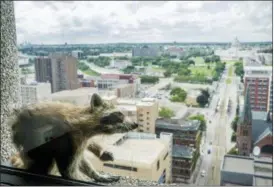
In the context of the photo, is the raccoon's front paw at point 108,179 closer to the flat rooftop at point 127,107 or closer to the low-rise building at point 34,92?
the flat rooftop at point 127,107

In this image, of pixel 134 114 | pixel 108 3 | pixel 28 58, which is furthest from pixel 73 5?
pixel 134 114

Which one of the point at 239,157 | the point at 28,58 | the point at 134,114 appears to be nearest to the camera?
the point at 239,157

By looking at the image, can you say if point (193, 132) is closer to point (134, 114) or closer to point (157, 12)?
point (134, 114)

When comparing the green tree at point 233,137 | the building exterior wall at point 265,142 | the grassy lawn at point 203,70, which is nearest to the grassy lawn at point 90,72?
the grassy lawn at point 203,70

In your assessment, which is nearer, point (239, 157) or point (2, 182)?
point (239, 157)

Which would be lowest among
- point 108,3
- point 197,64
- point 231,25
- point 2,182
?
point 2,182

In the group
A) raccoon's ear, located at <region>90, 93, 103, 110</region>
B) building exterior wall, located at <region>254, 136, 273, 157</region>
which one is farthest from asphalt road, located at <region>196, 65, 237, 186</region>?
raccoon's ear, located at <region>90, 93, 103, 110</region>

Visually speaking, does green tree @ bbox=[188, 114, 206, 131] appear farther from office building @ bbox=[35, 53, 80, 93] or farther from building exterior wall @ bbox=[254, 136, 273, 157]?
office building @ bbox=[35, 53, 80, 93]
